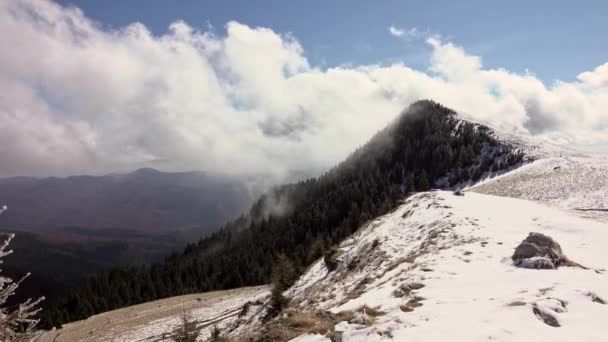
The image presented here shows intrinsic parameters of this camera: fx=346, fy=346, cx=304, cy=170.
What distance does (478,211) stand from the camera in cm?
2952

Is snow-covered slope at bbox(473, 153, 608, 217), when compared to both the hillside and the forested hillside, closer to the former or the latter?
the forested hillside

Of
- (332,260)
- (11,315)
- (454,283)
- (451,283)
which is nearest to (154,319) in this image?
(332,260)

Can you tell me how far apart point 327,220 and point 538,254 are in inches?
5676

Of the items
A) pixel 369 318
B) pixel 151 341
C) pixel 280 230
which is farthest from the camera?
pixel 280 230

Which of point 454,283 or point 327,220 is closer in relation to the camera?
point 454,283

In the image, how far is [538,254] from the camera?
17422mm

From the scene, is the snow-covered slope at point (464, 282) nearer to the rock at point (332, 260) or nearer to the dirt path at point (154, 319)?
the rock at point (332, 260)

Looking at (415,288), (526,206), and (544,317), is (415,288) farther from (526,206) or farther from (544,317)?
(526,206)

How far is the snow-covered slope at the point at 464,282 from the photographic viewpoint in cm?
1123

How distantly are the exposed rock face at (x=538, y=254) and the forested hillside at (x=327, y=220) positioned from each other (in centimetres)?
8043

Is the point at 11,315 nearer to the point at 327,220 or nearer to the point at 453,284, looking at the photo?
the point at 453,284

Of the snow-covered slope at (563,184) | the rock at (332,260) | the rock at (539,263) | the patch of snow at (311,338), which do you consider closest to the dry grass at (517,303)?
the rock at (539,263)

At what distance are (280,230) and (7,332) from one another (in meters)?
171

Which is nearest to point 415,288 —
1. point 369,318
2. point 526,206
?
point 369,318
